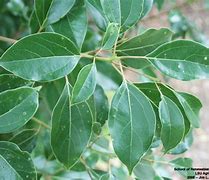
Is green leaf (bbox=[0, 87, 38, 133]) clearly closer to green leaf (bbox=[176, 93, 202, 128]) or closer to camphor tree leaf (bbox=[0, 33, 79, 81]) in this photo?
camphor tree leaf (bbox=[0, 33, 79, 81])

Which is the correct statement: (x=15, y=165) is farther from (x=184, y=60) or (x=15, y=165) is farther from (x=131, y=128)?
(x=184, y=60)

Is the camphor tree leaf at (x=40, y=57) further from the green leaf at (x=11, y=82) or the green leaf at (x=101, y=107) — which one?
the green leaf at (x=101, y=107)

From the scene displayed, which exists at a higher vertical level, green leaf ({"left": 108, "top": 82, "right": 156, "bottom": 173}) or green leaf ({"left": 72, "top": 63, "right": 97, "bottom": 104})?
green leaf ({"left": 72, "top": 63, "right": 97, "bottom": 104})

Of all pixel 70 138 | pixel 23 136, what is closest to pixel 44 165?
pixel 23 136

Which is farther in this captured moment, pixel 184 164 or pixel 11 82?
pixel 184 164

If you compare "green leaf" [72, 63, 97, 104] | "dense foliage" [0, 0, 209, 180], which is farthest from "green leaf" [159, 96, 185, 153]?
"green leaf" [72, 63, 97, 104]

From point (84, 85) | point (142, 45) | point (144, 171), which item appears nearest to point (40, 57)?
point (84, 85)
